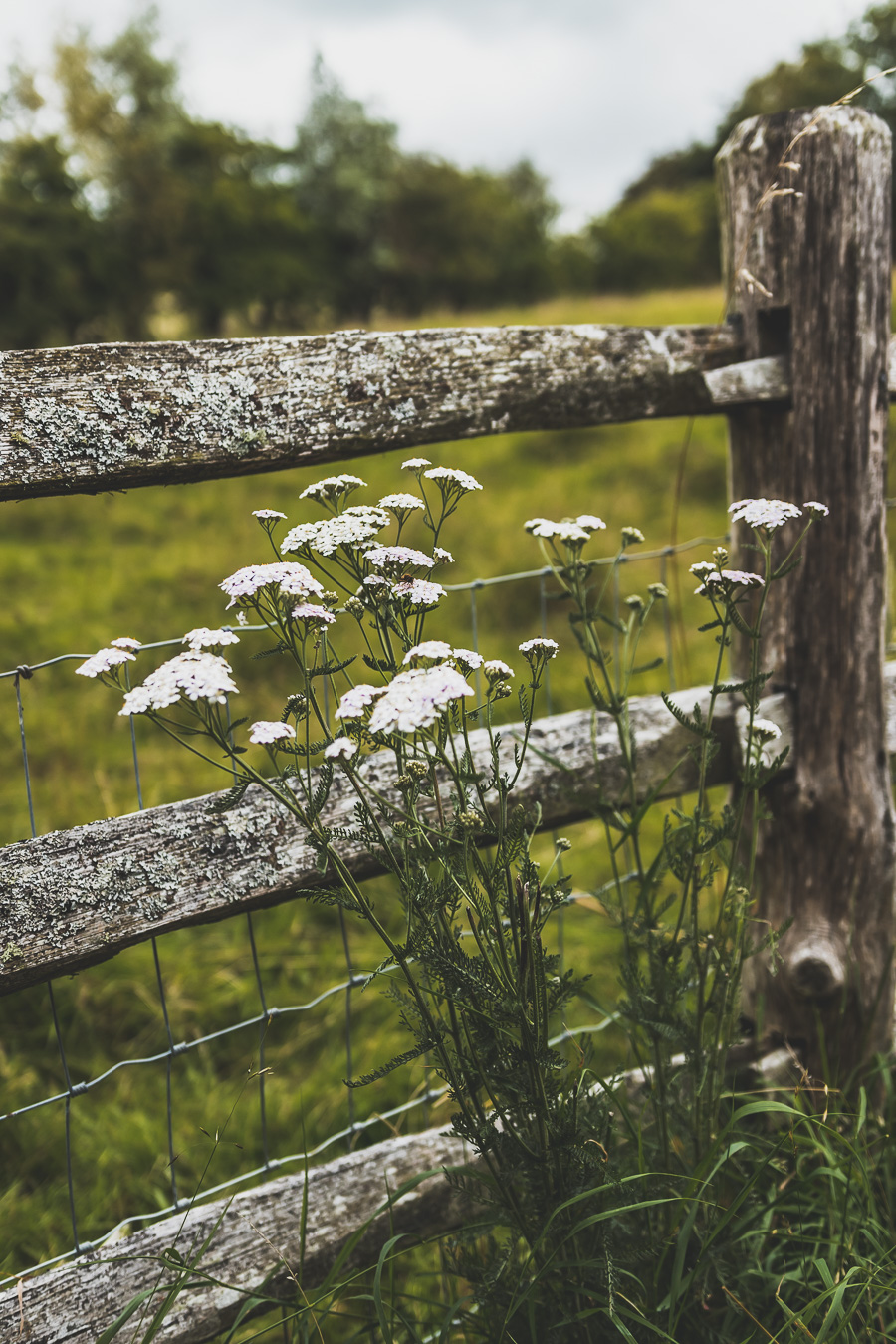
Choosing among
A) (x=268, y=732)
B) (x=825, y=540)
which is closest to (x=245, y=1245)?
(x=268, y=732)

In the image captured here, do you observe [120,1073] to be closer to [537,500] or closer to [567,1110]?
[567,1110]

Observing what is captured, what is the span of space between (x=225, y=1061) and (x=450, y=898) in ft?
6.69

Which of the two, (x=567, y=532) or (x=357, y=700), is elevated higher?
(x=567, y=532)

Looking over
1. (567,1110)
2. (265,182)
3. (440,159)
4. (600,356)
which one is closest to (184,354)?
(600,356)

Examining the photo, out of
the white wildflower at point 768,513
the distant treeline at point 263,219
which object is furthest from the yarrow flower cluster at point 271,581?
the distant treeline at point 263,219

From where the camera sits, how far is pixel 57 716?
4.99m

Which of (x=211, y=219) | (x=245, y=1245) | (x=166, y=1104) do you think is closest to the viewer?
(x=245, y=1245)

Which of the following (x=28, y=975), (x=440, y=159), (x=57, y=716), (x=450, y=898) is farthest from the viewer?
(x=440, y=159)

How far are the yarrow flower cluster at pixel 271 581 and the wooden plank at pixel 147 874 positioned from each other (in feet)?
1.42

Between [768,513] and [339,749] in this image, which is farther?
[768,513]

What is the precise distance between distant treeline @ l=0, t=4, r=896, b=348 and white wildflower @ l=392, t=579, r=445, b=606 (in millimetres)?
22379

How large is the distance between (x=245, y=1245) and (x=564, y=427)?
1.88 m

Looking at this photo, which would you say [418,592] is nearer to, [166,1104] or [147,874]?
[147,874]

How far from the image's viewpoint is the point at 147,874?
5.04 feet
